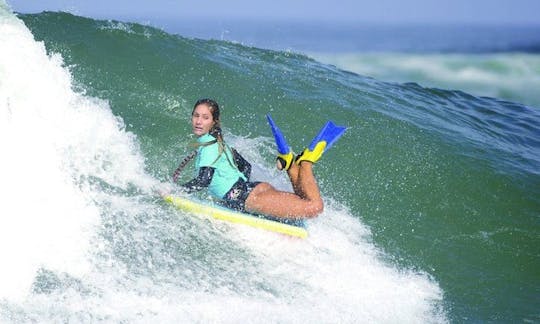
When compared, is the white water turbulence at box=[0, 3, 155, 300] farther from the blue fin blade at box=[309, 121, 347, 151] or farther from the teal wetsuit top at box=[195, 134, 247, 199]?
the blue fin blade at box=[309, 121, 347, 151]

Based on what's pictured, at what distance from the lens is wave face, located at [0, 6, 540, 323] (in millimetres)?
4672

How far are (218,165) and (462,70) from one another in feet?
65.6

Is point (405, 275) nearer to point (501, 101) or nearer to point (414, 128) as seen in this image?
point (414, 128)

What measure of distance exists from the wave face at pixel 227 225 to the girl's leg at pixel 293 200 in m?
0.28

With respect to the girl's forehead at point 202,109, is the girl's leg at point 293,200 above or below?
below

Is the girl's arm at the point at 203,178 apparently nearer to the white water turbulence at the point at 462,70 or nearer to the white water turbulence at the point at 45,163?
the white water turbulence at the point at 45,163

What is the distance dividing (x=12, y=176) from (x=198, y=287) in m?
1.97

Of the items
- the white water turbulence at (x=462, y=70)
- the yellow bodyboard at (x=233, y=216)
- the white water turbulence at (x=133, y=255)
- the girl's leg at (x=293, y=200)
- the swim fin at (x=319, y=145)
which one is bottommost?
the white water turbulence at (x=133, y=255)

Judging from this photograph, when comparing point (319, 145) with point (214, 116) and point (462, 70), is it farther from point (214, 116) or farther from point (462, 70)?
point (462, 70)

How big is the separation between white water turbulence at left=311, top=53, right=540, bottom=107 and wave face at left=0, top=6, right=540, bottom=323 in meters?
8.85

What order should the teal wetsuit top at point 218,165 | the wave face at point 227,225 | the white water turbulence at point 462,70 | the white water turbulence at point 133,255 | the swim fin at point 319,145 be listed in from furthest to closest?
the white water turbulence at point 462,70 < the teal wetsuit top at point 218,165 < the swim fin at point 319,145 < the wave face at point 227,225 < the white water turbulence at point 133,255

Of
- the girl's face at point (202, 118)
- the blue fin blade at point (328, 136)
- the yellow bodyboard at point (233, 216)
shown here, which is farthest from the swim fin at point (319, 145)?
the girl's face at point (202, 118)

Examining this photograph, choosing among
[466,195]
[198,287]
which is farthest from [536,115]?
[198,287]

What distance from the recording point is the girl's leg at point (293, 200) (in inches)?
223
